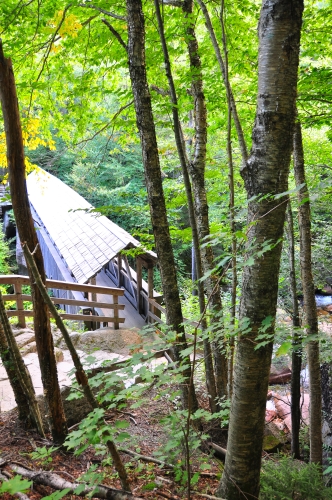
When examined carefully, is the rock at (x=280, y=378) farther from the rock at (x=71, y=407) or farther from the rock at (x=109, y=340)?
the rock at (x=71, y=407)

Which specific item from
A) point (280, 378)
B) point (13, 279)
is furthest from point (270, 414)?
point (13, 279)

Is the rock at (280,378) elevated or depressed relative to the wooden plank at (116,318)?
depressed

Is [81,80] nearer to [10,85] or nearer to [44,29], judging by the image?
[44,29]

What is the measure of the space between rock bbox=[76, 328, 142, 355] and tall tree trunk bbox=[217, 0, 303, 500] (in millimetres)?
4790

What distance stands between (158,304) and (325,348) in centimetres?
370

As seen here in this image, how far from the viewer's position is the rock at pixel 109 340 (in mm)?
6883

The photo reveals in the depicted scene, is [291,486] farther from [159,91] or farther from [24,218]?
[159,91]

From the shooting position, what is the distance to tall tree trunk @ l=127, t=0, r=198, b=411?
9.55ft

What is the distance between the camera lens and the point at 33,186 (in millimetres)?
20734

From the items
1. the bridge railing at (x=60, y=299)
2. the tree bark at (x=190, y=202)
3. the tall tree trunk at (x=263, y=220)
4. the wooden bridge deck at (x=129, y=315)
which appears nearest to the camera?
the tall tree trunk at (x=263, y=220)

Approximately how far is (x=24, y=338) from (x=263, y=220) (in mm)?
5761

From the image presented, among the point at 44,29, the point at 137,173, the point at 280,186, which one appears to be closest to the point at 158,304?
the point at 44,29

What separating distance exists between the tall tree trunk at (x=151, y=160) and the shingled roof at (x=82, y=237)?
164 cm

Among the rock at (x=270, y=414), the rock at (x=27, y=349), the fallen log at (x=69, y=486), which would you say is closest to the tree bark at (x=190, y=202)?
the fallen log at (x=69, y=486)
